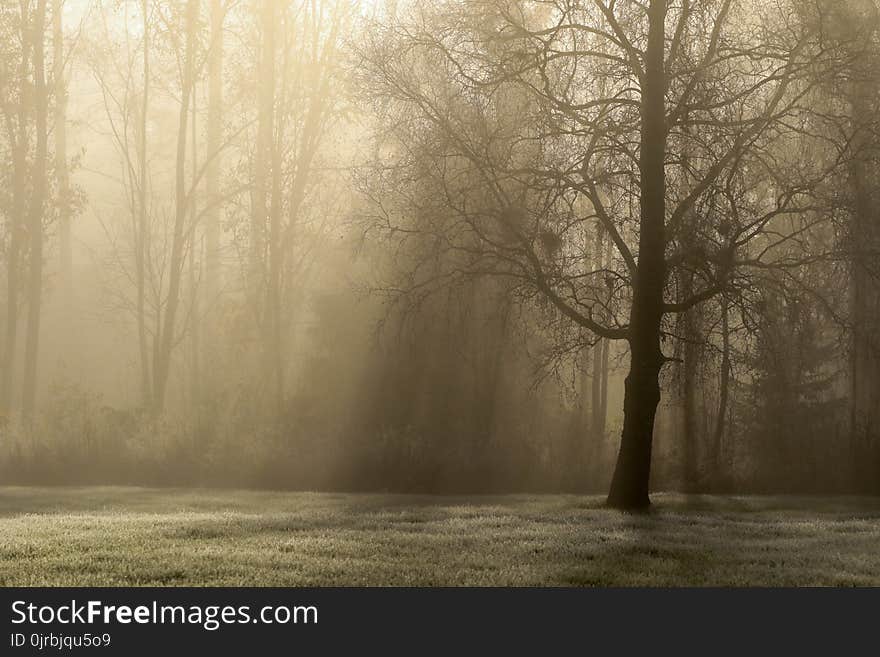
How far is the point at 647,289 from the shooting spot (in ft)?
54.5

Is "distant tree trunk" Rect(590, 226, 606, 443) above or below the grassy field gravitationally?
above

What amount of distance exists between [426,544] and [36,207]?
24.4m

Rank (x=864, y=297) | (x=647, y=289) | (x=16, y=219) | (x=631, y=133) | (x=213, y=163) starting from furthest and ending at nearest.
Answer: (x=213, y=163) → (x=16, y=219) → (x=864, y=297) → (x=631, y=133) → (x=647, y=289)

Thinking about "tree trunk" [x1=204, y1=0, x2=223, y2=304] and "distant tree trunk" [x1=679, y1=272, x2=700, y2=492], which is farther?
"tree trunk" [x1=204, y1=0, x2=223, y2=304]

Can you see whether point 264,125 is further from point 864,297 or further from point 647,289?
point 647,289

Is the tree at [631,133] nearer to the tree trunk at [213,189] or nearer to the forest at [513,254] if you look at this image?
the forest at [513,254]

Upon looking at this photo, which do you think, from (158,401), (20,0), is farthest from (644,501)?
(20,0)

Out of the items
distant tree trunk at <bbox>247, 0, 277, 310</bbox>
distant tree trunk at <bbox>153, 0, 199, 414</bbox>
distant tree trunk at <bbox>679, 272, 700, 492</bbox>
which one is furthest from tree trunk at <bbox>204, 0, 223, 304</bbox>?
distant tree trunk at <bbox>679, 272, 700, 492</bbox>

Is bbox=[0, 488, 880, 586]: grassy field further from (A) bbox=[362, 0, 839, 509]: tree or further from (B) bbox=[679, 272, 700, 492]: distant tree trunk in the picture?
(B) bbox=[679, 272, 700, 492]: distant tree trunk

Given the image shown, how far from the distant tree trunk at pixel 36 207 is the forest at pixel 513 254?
89mm

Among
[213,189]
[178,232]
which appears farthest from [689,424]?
[213,189]

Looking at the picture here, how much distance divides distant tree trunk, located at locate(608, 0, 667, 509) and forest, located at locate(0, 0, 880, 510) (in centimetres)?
5

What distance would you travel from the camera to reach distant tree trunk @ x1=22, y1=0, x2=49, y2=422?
102 feet

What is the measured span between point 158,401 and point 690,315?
16.1m
